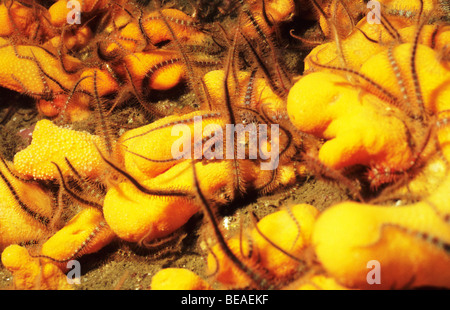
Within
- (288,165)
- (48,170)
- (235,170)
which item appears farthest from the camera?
(48,170)

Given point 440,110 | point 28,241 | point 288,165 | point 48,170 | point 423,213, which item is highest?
point 440,110

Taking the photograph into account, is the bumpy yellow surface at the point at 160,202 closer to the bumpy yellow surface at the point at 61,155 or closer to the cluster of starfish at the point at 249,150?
the cluster of starfish at the point at 249,150

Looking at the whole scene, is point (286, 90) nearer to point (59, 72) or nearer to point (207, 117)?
point (207, 117)

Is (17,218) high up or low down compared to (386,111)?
down

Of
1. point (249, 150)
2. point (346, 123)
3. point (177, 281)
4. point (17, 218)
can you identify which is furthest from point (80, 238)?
point (346, 123)

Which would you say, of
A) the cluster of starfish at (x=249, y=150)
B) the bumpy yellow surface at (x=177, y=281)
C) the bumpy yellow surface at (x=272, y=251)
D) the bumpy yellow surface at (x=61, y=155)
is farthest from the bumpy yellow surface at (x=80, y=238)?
the bumpy yellow surface at (x=272, y=251)

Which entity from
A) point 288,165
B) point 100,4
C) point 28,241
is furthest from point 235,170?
point 100,4

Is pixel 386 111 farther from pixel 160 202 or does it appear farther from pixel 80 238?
pixel 80 238

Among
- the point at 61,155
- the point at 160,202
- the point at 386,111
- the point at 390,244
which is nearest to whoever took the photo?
the point at 390,244

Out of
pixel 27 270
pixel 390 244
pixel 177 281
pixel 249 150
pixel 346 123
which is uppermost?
pixel 346 123

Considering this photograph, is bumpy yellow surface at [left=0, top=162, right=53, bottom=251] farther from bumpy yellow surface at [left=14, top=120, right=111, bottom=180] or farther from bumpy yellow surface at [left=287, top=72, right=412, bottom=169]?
bumpy yellow surface at [left=287, top=72, right=412, bottom=169]
